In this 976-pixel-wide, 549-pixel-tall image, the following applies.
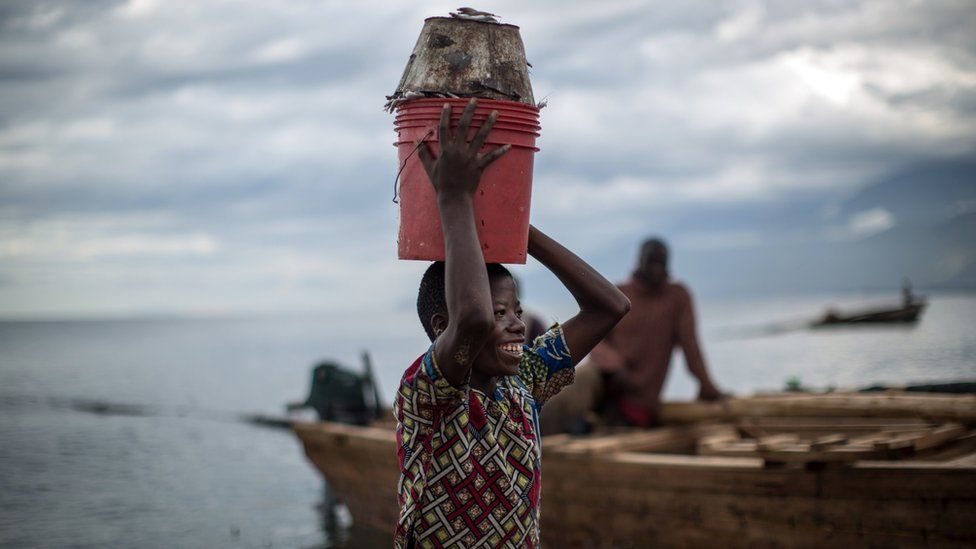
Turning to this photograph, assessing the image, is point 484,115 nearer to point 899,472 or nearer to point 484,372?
point 484,372

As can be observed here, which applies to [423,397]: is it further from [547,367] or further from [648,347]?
[648,347]

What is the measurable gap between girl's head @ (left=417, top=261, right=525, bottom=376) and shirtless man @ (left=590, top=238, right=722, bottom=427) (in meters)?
5.85

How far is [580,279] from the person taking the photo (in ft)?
9.51

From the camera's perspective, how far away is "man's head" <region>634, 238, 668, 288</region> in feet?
27.2

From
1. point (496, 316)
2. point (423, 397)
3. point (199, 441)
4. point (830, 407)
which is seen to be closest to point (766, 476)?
point (830, 407)

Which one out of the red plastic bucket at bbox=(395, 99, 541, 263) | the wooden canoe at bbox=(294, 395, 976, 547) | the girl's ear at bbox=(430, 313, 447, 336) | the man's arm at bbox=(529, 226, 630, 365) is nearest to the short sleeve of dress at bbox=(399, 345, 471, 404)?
the girl's ear at bbox=(430, 313, 447, 336)

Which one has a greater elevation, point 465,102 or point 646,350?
point 465,102

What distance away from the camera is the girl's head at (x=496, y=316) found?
98.9 inches

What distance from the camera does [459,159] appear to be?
2.42 m

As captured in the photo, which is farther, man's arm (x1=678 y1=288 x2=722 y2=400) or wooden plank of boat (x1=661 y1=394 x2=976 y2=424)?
man's arm (x1=678 y1=288 x2=722 y2=400)

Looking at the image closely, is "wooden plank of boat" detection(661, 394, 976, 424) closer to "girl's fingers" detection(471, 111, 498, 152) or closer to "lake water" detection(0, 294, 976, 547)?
"lake water" detection(0, 294, 976, 547)

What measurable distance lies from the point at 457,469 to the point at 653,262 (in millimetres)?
6133

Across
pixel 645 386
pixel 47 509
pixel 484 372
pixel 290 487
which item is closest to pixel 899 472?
pixel 645 386

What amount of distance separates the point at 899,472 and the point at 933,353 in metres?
18.1
